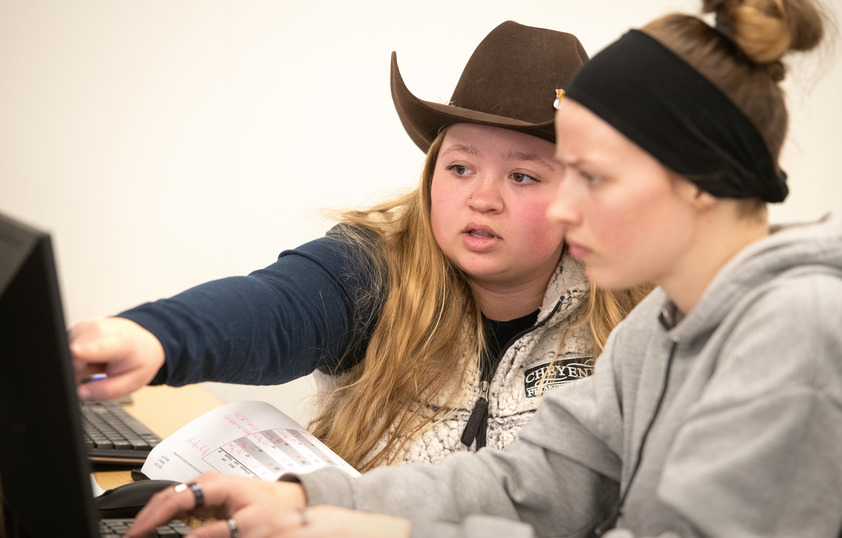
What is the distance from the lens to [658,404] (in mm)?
796

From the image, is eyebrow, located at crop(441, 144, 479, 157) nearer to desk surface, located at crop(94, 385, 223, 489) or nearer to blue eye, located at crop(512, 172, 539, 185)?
blue eye, located at crop(512, 172, 539, 185)

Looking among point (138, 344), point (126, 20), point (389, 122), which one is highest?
point (126, 20)

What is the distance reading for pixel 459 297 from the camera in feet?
4.75

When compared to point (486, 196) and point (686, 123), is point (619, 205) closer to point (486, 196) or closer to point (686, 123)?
point (686, 123)

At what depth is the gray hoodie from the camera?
0.62 m

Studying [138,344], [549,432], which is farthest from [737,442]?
[138,344]

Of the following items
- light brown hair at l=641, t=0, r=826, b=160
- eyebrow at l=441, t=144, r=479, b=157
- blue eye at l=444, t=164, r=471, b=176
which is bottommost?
blue eye at l=444, t=164, r=471, b=176

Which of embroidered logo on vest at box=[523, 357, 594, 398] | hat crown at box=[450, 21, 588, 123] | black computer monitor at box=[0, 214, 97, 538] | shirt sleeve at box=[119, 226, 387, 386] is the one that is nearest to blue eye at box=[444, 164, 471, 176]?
hat crown at box=[450, 21, 588, 123]

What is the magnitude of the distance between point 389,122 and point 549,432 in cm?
148

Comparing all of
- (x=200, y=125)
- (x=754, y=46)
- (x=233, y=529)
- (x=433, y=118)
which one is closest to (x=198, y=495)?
(x=233, y=529)

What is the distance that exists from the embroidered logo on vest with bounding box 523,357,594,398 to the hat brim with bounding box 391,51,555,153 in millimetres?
363

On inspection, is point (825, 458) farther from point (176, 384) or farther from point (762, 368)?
point (176, 384)

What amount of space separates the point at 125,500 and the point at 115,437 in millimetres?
384

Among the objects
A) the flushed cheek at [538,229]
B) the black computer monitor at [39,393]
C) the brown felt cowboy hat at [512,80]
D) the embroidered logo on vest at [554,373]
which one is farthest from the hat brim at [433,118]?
the black computer monitor at [39,393]
